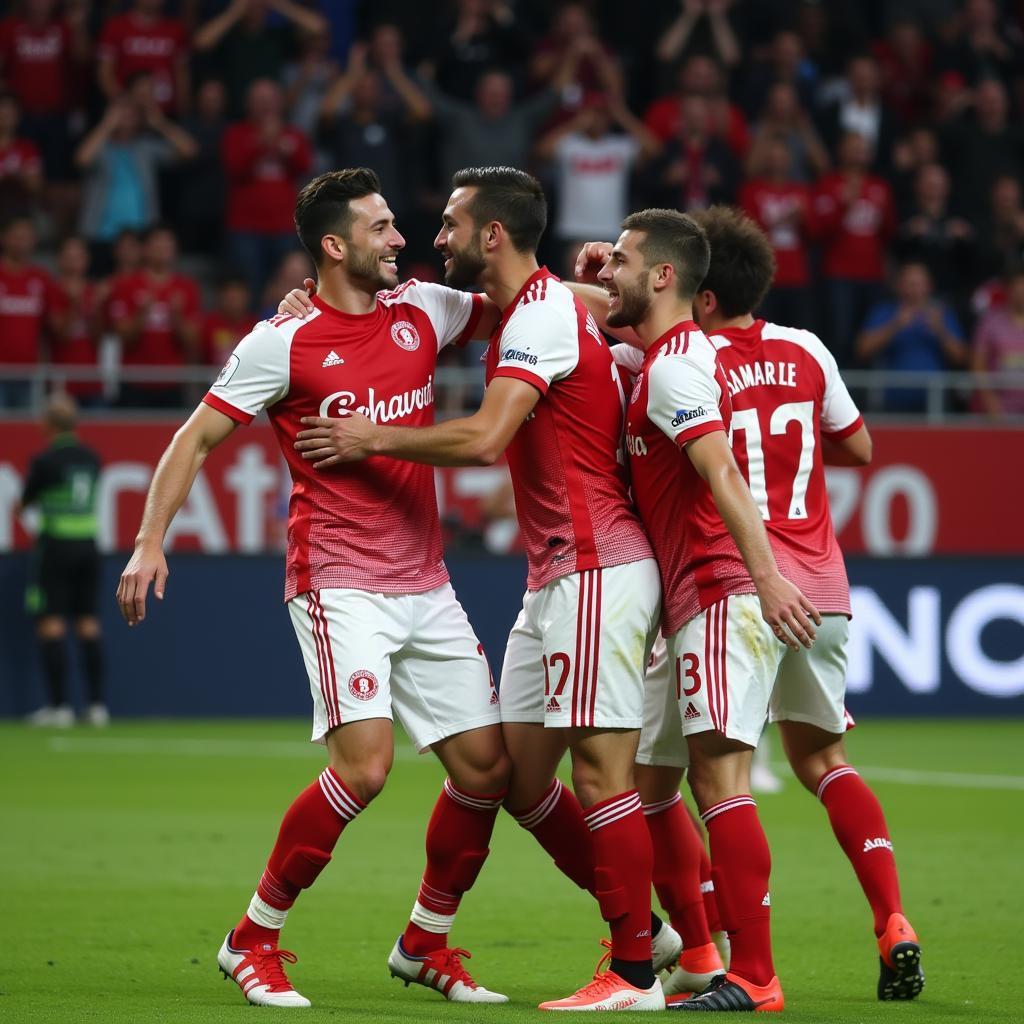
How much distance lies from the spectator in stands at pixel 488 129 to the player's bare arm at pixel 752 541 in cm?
1239

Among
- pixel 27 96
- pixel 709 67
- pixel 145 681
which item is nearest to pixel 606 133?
pixel 709 67

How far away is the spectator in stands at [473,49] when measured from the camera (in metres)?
18.6

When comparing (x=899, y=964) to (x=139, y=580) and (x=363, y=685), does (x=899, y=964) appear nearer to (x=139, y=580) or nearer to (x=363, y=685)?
(x=363, y=685)

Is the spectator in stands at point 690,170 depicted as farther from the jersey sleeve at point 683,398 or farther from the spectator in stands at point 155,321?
the jersey sleeve at point 683,398

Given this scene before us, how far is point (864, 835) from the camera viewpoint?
20.2ft

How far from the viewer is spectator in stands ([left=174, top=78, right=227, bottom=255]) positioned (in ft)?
59.0

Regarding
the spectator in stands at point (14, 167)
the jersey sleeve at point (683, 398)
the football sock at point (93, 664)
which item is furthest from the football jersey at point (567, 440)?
A: the spectator in stands at point (14, 167)

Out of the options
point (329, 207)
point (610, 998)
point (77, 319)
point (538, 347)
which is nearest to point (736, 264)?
point (538, 347)

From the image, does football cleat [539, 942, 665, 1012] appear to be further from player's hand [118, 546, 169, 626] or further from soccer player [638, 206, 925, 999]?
player's hand [118, 546, 169, 626]

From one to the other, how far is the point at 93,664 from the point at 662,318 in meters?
10.1

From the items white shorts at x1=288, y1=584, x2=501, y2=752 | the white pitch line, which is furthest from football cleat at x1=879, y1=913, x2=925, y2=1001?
the white pitch line

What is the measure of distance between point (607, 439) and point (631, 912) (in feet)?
4.78

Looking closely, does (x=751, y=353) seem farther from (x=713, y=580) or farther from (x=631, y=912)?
(x=631, y=912)

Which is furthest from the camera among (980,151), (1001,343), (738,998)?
(980,151)
